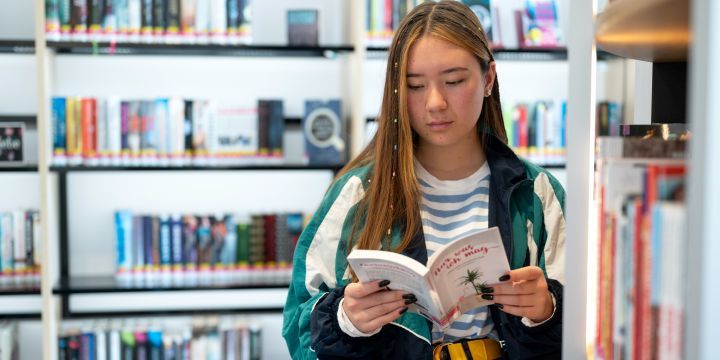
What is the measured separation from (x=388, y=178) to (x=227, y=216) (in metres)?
1.87

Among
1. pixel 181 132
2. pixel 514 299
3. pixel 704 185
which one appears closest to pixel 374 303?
pixel 514 299

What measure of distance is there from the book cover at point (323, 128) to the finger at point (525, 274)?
207 centimetres

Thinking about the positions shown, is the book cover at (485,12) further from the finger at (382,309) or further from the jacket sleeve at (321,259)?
the finger at (382,309)

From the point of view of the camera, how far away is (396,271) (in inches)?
51.4

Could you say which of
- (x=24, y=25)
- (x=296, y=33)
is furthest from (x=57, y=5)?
(x=296, y=33)

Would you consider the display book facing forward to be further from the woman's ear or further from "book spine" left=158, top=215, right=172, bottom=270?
"book spine" left=158, top=215, right=172, bottom=270

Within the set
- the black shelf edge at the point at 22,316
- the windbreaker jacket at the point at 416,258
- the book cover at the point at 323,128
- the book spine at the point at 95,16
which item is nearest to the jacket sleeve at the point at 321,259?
the windbreaker jacket at the point at 416,258

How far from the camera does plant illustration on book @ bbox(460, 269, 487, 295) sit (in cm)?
131

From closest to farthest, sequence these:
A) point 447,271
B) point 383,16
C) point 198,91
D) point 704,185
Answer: point 704,185, point 447,271, point 383,16, point 198,91

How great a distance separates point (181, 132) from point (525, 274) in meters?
2.21

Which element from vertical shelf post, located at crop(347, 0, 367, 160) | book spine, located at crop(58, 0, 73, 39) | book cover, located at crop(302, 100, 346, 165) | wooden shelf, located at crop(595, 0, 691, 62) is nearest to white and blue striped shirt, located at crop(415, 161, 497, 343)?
wooden shelf, located at crop(595, 0, 691, 62)

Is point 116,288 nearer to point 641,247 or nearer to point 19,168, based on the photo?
point 19,168

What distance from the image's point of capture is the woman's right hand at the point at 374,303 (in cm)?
139

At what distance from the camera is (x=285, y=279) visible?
10.9ft
